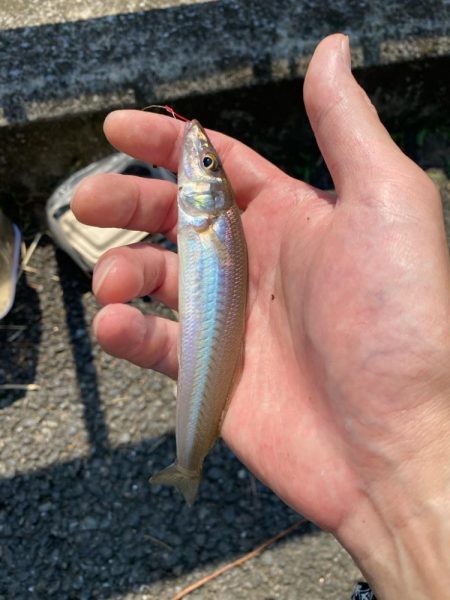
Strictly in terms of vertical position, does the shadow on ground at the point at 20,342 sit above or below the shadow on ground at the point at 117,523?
above

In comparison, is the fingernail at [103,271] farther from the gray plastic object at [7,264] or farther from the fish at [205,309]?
the gray plastic object at [7,264]

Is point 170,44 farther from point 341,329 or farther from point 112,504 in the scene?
point 112,504

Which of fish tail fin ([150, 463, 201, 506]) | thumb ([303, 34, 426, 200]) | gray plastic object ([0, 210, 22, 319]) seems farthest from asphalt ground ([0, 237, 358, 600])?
thumb ([303, 34, 426, 200])

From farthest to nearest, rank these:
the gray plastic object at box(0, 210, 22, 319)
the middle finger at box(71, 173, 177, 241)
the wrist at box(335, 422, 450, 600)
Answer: the gray plastic object at box(0, 210, 22, 319) → the middle finger at box(71, 173, 177, 241) → the wrist at box(335, 422, 450, 600)

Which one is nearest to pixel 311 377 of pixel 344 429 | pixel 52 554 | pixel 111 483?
pixel 344 429

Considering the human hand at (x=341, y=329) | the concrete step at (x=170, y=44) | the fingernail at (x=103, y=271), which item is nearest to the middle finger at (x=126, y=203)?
the human hand at (x=341, y=329)

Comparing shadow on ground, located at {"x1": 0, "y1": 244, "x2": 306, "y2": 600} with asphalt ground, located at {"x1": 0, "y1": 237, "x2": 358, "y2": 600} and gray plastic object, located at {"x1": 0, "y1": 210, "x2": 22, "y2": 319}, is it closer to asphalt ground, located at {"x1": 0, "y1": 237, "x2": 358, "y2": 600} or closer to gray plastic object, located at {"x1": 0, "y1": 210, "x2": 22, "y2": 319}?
asphalt ground, located at {"x1": 0, "y1": 237, "x2": 358, "y2": 600}
